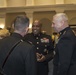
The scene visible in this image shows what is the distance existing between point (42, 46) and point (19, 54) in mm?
1479

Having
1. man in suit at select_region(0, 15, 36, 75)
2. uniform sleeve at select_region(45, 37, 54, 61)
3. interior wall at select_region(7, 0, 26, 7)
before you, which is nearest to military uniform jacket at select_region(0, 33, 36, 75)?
man in suit at select_region(0, 15, 36, 75)

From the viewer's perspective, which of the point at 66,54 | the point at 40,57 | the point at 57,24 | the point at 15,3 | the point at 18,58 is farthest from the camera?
the point at 15,3

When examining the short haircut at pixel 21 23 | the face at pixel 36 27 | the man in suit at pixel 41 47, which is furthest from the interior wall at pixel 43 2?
the short haircut at pixel 21 23

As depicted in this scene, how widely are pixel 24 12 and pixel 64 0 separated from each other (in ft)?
6.24

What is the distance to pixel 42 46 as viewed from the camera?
3.96m

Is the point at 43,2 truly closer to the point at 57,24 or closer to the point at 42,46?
the point at 42,46

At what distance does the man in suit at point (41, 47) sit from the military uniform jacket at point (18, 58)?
3.75 ft

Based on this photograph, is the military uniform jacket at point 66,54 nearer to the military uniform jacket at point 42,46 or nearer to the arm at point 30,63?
the arm at point 30,63

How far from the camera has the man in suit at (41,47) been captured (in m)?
3.77

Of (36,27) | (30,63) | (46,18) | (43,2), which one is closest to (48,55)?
(36,27)

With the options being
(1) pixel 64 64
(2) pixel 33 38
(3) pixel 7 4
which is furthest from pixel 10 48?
(3) pixel 7 4

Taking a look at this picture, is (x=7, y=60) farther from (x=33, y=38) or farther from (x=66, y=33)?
(x=33, y=38)

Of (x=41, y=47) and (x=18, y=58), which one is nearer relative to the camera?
(x=18, y=58)

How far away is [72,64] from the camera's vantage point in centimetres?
310
